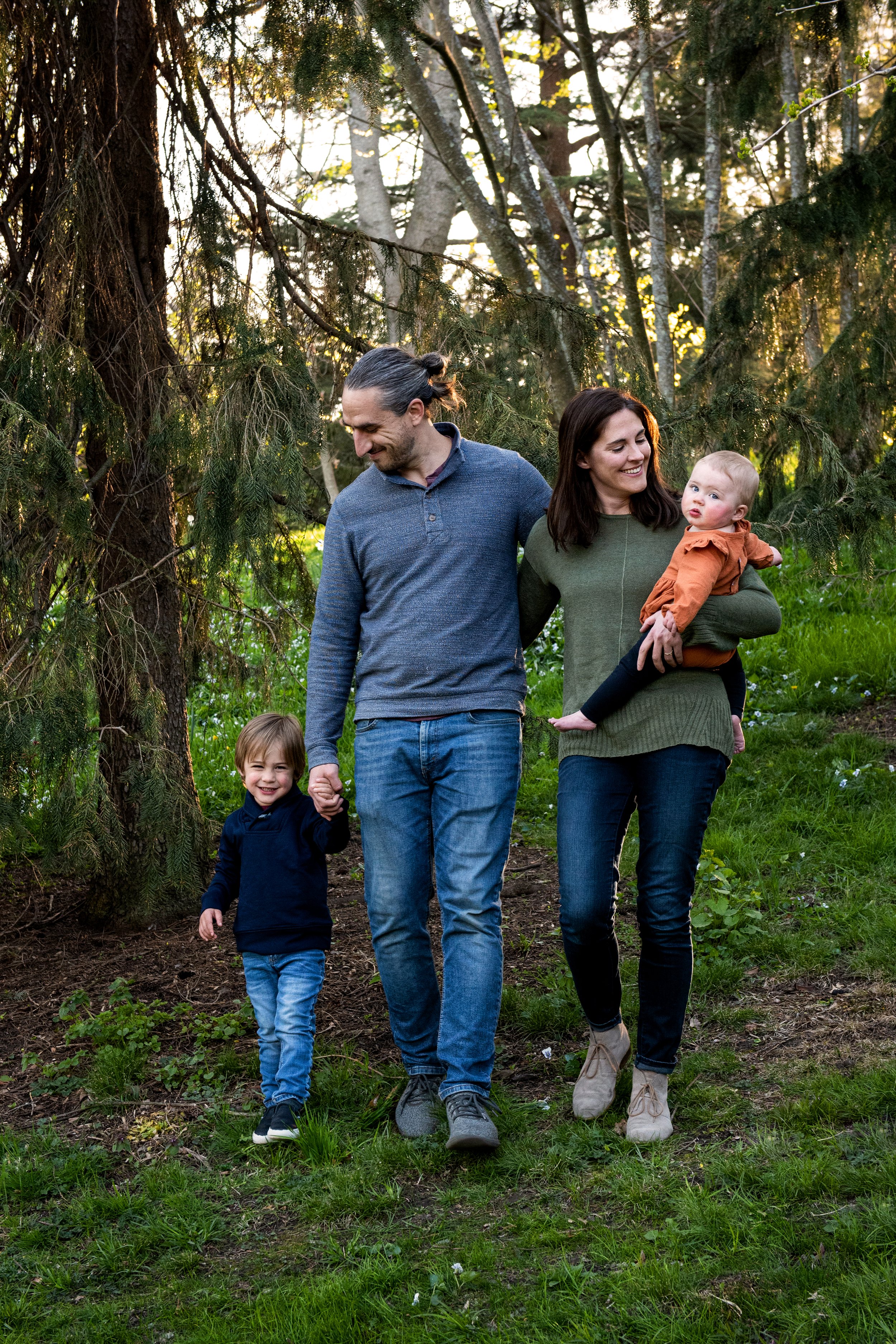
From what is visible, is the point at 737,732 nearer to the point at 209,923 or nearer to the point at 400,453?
the point at 400,453

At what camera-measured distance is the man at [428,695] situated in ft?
10.5

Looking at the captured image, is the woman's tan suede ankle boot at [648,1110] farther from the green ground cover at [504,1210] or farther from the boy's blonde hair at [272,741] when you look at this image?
the boy's blonde hair at [272,741]

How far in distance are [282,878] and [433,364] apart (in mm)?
1519

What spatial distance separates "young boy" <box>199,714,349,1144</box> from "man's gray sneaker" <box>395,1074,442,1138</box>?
0.29 meters

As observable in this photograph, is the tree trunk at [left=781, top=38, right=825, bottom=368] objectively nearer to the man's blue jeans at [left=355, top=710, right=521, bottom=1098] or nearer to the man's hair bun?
the man's hair bun

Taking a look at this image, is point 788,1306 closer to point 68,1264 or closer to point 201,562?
point 68,1264

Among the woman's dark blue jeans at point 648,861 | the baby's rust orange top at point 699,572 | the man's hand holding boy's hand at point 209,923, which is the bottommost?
the man's hand holding boy's hand at point 209,923

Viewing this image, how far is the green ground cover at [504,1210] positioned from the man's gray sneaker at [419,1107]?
5cm

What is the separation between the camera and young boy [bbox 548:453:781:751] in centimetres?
289

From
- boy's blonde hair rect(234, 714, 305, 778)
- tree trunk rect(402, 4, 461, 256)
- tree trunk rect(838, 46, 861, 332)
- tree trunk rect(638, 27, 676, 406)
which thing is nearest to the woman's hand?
boy's blonde hair rect(234, 714, 305, 778)

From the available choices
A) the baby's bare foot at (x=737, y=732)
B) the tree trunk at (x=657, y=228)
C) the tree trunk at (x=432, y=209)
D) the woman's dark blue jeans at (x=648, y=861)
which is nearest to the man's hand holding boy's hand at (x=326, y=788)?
the woman's dark blue jeans at (x=648, y=861)

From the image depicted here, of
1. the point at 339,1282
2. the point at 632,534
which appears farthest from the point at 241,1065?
the point at 632,534

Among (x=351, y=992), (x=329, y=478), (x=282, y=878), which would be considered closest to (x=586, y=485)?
(x=282, y=878)

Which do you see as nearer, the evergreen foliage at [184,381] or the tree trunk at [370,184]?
the evergreen foliage at [184,381]
